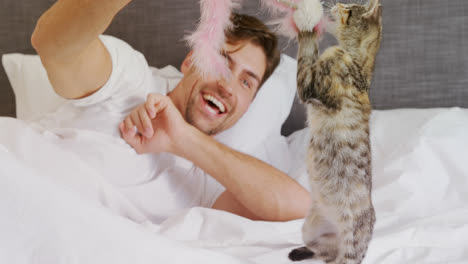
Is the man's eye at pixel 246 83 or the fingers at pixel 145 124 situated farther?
the man's eye at pixel 246 83

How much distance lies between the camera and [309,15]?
0.42 metres

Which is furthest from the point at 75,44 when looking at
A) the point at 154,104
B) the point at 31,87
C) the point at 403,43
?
the point at 403,43

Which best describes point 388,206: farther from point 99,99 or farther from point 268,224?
point 99,99

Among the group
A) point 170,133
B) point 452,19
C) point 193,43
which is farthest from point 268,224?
point 452,19

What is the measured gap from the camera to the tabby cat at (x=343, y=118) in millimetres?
422

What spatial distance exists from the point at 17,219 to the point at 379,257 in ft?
1.85

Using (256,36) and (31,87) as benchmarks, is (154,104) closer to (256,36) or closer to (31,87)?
(256,36)

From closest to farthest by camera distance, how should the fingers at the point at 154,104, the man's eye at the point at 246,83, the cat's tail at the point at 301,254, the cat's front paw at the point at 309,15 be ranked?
1. the cat's front paw at the point at 309,15
2. the cat's tail at the point at 301,254
3. the fingers at the point at 154,104
4. the man's eye at the point at 246,83

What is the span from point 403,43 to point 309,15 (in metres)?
0.86

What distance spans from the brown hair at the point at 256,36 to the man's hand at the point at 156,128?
0.22m

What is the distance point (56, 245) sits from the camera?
0.46 meters

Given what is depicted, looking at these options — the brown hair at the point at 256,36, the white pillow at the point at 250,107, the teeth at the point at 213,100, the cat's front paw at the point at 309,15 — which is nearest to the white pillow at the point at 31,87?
the white pillow at the point at 250,107

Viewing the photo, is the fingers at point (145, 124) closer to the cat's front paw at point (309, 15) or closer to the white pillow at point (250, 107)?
the white pillow at point (250, 107)

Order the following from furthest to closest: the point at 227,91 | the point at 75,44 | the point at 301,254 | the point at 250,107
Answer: the point at 250,107 → the point at 227,91 → the point at 75,44 → the point at 301,254
